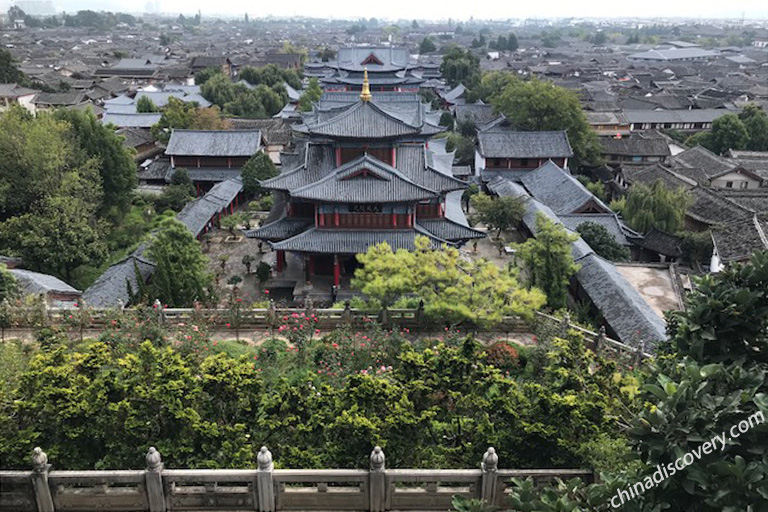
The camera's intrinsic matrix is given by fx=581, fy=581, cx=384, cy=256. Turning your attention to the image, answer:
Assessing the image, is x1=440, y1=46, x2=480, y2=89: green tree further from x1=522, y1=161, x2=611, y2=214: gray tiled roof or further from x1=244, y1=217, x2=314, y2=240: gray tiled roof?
x1=244, y1=217, x2=314, y2=240: gray tiled roof

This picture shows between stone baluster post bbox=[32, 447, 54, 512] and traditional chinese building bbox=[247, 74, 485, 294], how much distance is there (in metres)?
17.9

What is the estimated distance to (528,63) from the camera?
14062cm

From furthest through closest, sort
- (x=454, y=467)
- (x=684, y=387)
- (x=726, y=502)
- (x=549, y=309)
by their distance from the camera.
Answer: (x=549, y=309) < (x=454, y=467) < (x=684, y=387) < (x=726, y=502)

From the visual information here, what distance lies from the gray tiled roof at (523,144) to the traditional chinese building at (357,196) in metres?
20.2

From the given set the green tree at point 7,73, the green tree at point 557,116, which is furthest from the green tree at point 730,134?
the green tree at point 7,73

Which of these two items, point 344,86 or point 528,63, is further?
point 528,63

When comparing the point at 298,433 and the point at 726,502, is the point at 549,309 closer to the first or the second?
the point at 298,433

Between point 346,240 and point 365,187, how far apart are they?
2.79 metres

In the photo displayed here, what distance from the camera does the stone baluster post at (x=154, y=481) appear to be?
36.5 ft

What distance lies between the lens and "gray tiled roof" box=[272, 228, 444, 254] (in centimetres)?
2844

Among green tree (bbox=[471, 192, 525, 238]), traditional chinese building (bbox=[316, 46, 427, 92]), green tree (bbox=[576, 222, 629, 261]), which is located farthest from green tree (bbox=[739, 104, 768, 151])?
green tree (bbox=[471, 192, 525, 238])

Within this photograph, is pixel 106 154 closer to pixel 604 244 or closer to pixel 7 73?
pixel 604 244

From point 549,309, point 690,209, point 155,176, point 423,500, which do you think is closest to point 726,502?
point 423,500

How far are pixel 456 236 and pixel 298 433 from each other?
19629 mm
